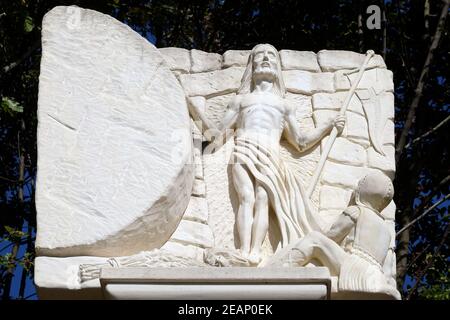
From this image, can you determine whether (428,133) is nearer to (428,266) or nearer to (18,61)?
(428,266)

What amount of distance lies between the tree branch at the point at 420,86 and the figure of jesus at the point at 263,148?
1.64m

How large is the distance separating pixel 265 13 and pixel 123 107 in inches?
144

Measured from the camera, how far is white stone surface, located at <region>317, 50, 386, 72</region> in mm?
10070

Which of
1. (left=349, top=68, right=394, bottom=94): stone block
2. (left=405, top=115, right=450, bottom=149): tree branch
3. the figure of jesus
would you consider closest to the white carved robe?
the figure of jesus

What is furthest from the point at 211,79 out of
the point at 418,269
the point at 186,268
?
the point at 418,269

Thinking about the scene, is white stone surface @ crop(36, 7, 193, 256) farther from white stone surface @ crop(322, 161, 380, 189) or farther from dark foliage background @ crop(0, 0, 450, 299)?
dark foliage background @ crop(0, 0, 450, 299)

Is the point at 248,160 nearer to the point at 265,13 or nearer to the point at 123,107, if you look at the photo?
the point at 123,107

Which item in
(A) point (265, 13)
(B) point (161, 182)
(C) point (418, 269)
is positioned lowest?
(C) point (418, 269)

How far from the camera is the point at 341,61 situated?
1009 centimetres

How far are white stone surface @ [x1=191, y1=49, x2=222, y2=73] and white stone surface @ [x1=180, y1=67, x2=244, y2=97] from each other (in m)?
0.03

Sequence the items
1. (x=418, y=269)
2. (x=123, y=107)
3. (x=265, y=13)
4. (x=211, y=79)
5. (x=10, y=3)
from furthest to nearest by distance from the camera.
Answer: (x=265, y=13), (x=418, y=269), (x=10, y=3), (x=211, y=79), (x=123, y=107)

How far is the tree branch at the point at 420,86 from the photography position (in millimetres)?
11336

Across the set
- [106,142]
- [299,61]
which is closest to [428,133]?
[299,61]

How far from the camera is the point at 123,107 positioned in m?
9.38
